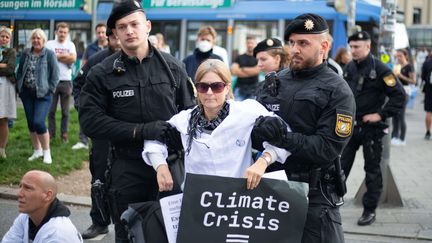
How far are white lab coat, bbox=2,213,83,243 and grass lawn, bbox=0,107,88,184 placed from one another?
423 centimetres

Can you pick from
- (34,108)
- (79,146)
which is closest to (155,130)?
(34,108)

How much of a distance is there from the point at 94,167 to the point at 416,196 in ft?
14.5

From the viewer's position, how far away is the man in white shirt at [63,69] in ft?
31.4

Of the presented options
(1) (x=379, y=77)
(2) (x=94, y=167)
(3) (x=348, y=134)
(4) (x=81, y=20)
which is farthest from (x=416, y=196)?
(4) (x=81, y=20)

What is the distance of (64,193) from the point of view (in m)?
7.49

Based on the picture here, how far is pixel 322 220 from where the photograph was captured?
322 centimetres

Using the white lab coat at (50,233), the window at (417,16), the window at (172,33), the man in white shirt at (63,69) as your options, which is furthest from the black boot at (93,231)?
the window at (417,16)

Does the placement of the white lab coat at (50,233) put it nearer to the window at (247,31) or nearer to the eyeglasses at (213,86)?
the eyeglasses at (213,86)

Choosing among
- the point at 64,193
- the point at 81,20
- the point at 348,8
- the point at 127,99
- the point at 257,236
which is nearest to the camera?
the point at 257,236

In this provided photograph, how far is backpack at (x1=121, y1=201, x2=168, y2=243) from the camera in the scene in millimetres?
3135

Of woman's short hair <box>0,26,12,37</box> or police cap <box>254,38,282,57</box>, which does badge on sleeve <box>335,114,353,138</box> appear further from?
woman's short hair <box>0,26,12,37</box>

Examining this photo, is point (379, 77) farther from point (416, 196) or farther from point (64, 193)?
point (64, 193)

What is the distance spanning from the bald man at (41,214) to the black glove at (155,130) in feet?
2.01

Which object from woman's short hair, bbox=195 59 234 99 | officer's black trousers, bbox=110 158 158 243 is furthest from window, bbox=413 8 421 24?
woman's short hair, bbox=195 59 234 99
